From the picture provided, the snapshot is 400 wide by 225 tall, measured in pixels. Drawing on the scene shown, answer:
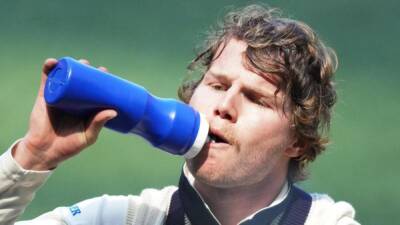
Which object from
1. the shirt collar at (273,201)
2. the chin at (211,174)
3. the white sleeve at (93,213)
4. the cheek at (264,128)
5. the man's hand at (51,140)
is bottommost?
the white sleeve at (93,213)

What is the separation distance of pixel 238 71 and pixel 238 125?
81 millimetres

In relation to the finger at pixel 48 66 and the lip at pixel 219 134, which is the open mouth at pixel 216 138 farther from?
the finger at pixel 48 66

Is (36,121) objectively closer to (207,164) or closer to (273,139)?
(207,164)

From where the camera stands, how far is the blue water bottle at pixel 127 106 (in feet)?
2.29

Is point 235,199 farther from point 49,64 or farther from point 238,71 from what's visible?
point 49,64

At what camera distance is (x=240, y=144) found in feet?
2.83

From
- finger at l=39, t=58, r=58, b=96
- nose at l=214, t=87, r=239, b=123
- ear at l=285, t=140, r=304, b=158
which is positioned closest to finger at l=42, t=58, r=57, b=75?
finger at l=39, t=58, r=58, b=96

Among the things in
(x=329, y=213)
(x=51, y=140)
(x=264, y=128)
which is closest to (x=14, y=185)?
(x=51, y=140)

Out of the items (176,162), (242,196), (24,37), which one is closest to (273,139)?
(242,196)

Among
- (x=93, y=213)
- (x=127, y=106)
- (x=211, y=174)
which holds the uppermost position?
(x=127, y=106)

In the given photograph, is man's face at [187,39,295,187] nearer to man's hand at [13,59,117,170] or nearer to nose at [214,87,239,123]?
nose at [214,87,239,123]

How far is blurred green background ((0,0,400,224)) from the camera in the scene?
4.53 ft

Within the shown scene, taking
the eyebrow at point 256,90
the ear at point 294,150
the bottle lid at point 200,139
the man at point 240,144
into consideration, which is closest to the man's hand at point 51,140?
the man at point 240,144

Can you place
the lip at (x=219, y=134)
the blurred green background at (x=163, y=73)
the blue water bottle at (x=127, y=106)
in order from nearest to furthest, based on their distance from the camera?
the blue water bottle at (x=127, y=106), the lip at (x=219, y=134), the blurred green background at (x=163, y=73)
